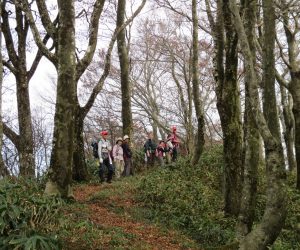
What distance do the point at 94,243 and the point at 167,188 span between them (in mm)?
5568

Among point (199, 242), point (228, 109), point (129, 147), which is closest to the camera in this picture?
point (199, 242)

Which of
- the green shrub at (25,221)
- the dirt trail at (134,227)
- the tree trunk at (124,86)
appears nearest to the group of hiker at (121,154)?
the tree trunk at (124,86)

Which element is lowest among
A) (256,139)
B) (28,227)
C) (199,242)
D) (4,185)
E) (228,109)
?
(199,242)

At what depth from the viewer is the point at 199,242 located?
9039 millimetres

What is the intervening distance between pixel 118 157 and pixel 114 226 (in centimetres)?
767

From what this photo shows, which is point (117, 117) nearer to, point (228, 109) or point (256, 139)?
point (228, 109)

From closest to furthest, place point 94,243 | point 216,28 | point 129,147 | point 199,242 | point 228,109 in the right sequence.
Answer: point 94,243
point 199,242
point 228,109
point 216,28
point 129,147

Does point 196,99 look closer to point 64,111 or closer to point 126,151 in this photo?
point 126,151

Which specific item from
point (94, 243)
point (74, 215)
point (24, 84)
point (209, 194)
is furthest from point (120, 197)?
point (24, 84)

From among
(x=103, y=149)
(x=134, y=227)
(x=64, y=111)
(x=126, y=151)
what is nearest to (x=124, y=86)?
(x=126, y=151)

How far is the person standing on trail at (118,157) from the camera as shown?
621 inches

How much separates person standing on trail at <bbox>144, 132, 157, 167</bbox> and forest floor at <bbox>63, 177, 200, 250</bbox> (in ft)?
22.6

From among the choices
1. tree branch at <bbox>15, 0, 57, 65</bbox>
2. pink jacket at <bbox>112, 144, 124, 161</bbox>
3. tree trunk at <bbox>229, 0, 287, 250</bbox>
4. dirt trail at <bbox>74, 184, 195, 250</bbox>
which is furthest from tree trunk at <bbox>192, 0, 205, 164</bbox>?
tree trunk at <bbox>229, 0, 287, 250</bbox>

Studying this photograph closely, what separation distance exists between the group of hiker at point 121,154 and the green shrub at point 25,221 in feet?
23.1
